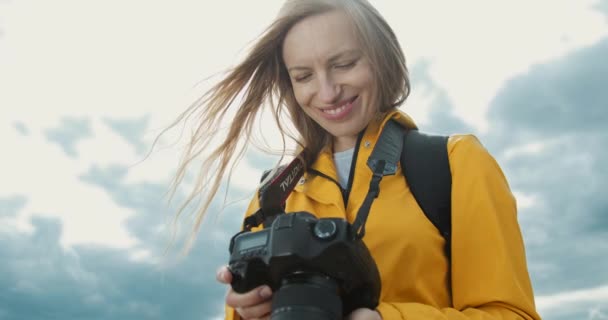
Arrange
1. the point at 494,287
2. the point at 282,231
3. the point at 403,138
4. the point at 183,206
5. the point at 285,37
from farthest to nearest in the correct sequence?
1. the point at 183,206
2. the point at 285,37
3. the point at 403,138
4. the point at 494,287
5. the point at 282,231

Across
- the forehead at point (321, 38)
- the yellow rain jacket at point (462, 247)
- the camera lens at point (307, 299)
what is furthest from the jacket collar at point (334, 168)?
the camera lens at point (307, 299)

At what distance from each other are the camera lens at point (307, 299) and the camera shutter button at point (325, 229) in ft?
0.53

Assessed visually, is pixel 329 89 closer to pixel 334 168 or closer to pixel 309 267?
pixel 334 168

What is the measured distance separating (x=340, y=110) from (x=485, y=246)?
1210mm

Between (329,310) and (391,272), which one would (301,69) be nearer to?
(391,272)

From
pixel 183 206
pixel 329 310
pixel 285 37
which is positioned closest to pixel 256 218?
pixel 183 206

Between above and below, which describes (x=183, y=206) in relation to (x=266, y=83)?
below

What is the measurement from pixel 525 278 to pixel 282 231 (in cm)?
139

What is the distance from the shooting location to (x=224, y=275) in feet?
9.53

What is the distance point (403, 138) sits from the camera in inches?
150

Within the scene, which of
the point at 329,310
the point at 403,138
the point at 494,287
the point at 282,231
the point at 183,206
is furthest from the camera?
the point at 183,206

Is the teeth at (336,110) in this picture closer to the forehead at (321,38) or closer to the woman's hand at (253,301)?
the forehead at (321,38)

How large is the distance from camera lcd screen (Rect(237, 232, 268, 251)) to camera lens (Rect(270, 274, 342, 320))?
0.73 ft

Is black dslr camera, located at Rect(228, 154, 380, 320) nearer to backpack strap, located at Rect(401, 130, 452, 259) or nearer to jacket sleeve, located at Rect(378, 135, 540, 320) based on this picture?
jacket sleeve, located at Rect(378, 135, 540, 320)
